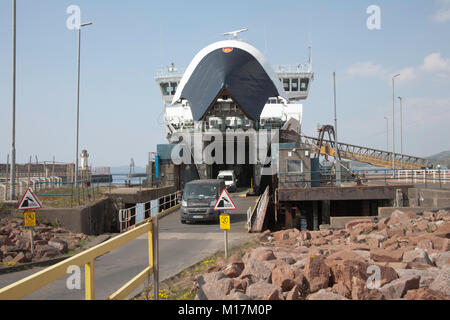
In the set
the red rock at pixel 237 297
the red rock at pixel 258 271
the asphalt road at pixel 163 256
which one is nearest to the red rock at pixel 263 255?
the red rock at pixel 258 271

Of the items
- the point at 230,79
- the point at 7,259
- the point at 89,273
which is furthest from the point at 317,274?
the point at 230,79

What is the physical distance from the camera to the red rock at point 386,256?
636 centimetres

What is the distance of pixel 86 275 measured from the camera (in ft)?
10.9

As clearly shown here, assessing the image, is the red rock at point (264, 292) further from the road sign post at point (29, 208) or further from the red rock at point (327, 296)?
the road sign post at point (29, 208)

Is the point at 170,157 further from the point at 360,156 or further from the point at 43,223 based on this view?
the point at 360,156

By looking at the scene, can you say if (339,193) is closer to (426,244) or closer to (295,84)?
(426,244)

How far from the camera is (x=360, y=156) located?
45.8 meters

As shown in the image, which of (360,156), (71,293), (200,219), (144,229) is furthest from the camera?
(360,156)

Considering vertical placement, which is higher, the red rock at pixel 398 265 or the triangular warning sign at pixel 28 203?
the triangular warning sign at pixel 28 203

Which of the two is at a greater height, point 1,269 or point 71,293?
point 71,293

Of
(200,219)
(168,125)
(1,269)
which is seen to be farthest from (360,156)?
(1,269)

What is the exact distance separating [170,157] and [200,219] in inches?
473

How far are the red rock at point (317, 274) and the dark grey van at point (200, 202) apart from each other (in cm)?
1136

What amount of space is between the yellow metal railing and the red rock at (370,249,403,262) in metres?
4.13
